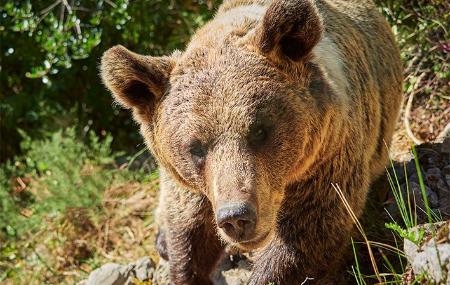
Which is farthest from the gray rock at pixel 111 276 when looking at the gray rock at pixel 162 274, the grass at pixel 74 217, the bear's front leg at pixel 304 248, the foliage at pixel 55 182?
the bear's front leg at pixel 304 248

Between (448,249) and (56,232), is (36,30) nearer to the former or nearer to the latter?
(56,232)

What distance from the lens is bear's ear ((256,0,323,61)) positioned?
3318 millimetres

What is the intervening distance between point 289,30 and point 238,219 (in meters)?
0.99

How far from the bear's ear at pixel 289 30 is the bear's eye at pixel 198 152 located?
58 cm

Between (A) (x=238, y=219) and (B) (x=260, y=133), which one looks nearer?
(A) (x=238, y=219)

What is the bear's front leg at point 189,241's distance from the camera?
13.5ft

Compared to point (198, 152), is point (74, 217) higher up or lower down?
lower down

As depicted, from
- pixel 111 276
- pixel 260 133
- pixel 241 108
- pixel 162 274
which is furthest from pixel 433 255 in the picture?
pixel 111 276

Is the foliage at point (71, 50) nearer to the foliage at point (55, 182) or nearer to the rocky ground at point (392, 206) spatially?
the foliage at point (55, 182)

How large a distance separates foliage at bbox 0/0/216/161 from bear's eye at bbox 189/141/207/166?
12.6ft

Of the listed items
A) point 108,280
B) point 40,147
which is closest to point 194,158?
point 108,280

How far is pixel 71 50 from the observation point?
7.31 meters

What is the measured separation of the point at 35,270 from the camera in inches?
246

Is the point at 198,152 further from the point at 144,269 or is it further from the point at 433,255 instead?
the point at 144,269
